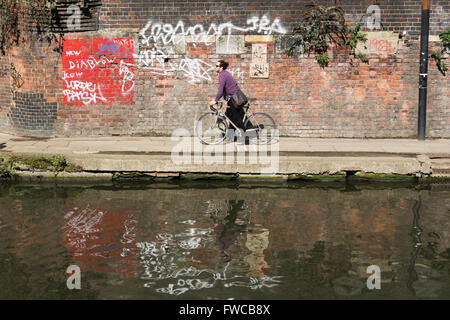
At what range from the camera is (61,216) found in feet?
27.7

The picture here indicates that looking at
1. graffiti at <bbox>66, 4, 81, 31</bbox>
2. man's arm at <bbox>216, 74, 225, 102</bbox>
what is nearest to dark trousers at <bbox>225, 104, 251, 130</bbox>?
man's arm at <bbox>216, 74, 225, 102</bbox>

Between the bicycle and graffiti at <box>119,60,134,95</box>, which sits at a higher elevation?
graffiti at <box>119,60,134,95</box>

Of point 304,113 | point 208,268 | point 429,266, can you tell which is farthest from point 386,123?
point 208,268

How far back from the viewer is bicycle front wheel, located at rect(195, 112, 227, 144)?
12062 mm

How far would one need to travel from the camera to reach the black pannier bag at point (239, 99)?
11.8 metres

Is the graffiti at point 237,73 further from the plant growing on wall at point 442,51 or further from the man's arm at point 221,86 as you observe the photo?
the plant growing on wall at point 442,51

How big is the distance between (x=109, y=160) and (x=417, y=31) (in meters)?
6.42

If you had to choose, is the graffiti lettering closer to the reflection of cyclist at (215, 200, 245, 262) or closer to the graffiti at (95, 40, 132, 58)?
the graffiti at (95, 40, 132, 58)

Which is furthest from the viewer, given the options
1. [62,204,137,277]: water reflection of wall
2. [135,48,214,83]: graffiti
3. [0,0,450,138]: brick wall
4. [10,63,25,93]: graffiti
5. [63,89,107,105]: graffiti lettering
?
[10,63,25,93]: graffiti

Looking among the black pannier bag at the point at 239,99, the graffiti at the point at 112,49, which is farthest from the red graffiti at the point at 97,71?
the black pannier bag at the point at 239,99

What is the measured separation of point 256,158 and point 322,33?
335 cm

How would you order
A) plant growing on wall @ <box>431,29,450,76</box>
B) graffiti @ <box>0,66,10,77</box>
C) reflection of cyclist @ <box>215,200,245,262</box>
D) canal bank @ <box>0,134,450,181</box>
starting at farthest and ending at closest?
1. graffiti @ <box>0,66,10,77</box>
2. plant growing on wall @ <box>431,29,450,76</box>
3. canal bank @ <box>0,134,450,181</box>
4. reflection of cyclist @ <box>215,200,245,262</box>

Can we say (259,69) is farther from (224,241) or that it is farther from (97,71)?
(224,241)

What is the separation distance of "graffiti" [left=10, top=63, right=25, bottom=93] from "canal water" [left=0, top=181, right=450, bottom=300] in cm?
361
